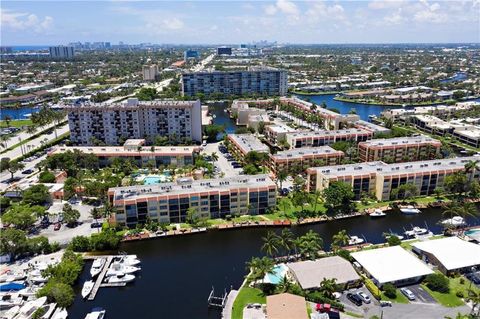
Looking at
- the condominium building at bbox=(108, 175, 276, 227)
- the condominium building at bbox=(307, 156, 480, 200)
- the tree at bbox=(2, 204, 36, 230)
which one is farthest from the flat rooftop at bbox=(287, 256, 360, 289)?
the tree at bbox=(2, 204, 36, 230)

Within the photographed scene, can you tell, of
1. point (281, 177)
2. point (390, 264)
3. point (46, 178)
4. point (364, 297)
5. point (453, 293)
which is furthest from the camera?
point (46, 178)

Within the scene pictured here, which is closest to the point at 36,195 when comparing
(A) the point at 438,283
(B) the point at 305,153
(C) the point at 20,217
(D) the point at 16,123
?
(C) the point at 20,217

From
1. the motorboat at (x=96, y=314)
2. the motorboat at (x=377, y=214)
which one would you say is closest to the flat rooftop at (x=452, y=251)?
the motorboat at (x=377, y=214)

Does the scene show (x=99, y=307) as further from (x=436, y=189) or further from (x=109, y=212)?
(x=436, y=189)

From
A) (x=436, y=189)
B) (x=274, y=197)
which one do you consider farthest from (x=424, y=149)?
(x=274, y=197)

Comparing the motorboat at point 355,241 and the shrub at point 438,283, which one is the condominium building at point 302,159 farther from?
the shrub at point 438,283

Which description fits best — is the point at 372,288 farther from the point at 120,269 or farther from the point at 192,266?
the point at 120,269

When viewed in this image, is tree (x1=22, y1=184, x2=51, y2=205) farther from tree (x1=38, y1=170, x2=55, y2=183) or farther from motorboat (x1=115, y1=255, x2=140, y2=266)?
motorboat (x1=115, y1=255, x2=140, y2=266)
